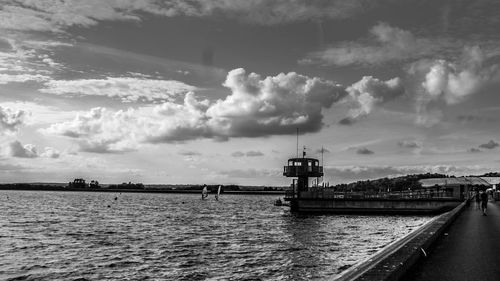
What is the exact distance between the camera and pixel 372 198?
7556cm

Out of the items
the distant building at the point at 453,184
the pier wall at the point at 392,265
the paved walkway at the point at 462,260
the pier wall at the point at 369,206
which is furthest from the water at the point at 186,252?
the distant building at the point at 453,184

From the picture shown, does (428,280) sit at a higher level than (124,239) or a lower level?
higher

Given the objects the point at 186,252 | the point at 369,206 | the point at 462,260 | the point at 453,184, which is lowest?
the point at 186,252

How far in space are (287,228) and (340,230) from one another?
20.4 ft

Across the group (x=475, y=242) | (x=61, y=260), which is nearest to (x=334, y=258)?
(x=475, y=242)

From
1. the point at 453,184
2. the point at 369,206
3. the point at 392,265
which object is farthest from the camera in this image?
the point at 453,184

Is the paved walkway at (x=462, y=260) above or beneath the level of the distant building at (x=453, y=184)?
beneath

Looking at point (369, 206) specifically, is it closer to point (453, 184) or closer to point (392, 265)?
point (453, 184)

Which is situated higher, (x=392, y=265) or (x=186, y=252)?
(x=392, y=265)

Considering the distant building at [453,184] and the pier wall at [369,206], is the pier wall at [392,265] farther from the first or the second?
the distant building at [453,184]

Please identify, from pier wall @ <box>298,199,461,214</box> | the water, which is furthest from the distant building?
the water

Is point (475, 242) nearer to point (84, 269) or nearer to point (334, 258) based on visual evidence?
point (334, 258)

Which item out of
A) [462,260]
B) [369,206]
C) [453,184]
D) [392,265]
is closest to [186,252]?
[462,260]

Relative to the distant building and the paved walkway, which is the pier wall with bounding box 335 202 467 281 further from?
the distant building
